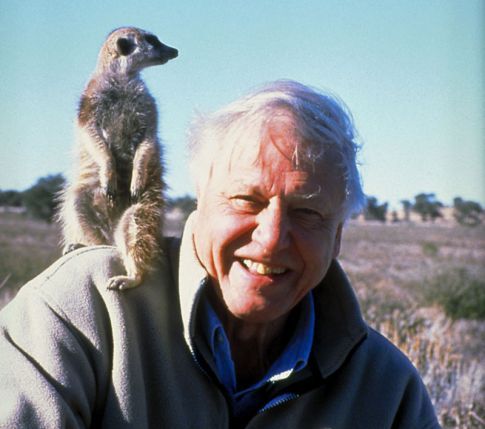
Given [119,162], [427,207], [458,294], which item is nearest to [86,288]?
[119,162]

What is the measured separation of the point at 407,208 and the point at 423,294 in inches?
1272

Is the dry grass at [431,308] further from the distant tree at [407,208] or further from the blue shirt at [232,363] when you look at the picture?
the distant tree at [407,208]

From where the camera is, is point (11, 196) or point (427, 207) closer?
point (11, 196)

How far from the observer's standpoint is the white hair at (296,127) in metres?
2.87

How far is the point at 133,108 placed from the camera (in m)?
5.11

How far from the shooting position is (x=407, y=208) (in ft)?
151

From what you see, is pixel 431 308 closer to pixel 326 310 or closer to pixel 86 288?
pixel 326 310

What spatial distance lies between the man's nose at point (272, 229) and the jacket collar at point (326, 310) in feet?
0.96

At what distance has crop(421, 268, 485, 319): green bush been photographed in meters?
12.6

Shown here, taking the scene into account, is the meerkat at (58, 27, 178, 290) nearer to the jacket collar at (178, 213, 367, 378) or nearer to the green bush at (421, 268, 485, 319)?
the jacket collar at (178, 213, 367, 378)

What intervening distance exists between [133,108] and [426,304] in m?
9.44

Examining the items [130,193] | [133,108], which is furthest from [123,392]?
[133,108]

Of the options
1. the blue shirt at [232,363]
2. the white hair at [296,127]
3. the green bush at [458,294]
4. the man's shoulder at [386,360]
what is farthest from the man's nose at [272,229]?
the green bush at [458,294]

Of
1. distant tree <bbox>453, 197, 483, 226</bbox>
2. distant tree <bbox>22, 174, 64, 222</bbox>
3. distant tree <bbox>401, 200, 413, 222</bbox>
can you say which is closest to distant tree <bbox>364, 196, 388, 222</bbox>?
distant tree <bbox>453, 197, 483, 226</bbox>
